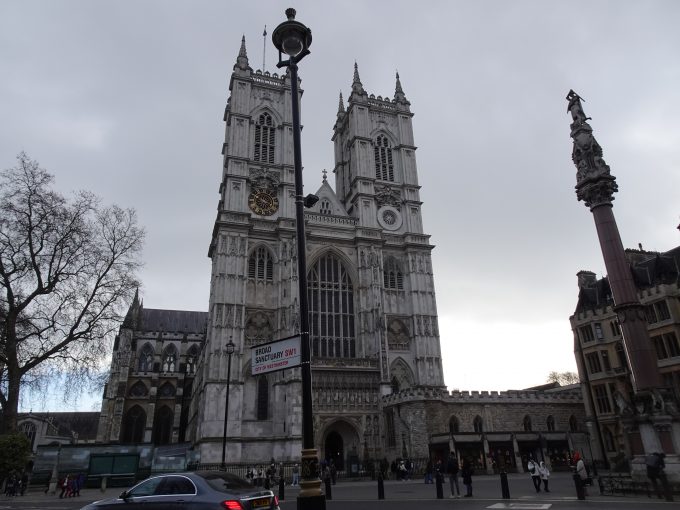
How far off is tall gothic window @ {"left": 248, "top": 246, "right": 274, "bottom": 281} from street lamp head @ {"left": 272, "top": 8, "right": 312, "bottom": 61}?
30352 millimetres

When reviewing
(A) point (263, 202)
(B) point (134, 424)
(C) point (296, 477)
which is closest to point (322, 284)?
(A) point (263, 202)

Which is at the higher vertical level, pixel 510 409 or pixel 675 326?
pixel 675 326

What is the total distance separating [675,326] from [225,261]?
99.5ft

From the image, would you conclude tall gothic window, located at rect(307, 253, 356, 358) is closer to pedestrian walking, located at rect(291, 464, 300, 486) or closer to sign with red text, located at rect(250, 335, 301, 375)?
pedestrian walking, located at rect(291, 464, 300, 486)

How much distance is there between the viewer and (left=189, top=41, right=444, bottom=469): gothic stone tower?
114ft

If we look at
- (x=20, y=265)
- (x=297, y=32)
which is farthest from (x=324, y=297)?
(x=297, y=32)

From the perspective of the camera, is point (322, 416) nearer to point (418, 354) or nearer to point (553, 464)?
point (418, 354)

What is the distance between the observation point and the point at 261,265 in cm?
4053

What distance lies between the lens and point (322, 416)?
34125mm

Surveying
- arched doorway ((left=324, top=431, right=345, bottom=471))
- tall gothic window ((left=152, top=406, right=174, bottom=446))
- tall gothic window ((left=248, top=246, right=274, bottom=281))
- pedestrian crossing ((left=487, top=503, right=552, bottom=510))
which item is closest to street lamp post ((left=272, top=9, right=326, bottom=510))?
pedestrian crossing ((left=487, top=503, right=552, bottom=510))

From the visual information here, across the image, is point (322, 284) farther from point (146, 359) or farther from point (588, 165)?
point (146, 359)

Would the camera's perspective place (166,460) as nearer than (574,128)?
No

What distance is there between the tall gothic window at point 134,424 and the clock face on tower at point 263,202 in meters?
32.5

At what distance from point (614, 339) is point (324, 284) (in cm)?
2176
